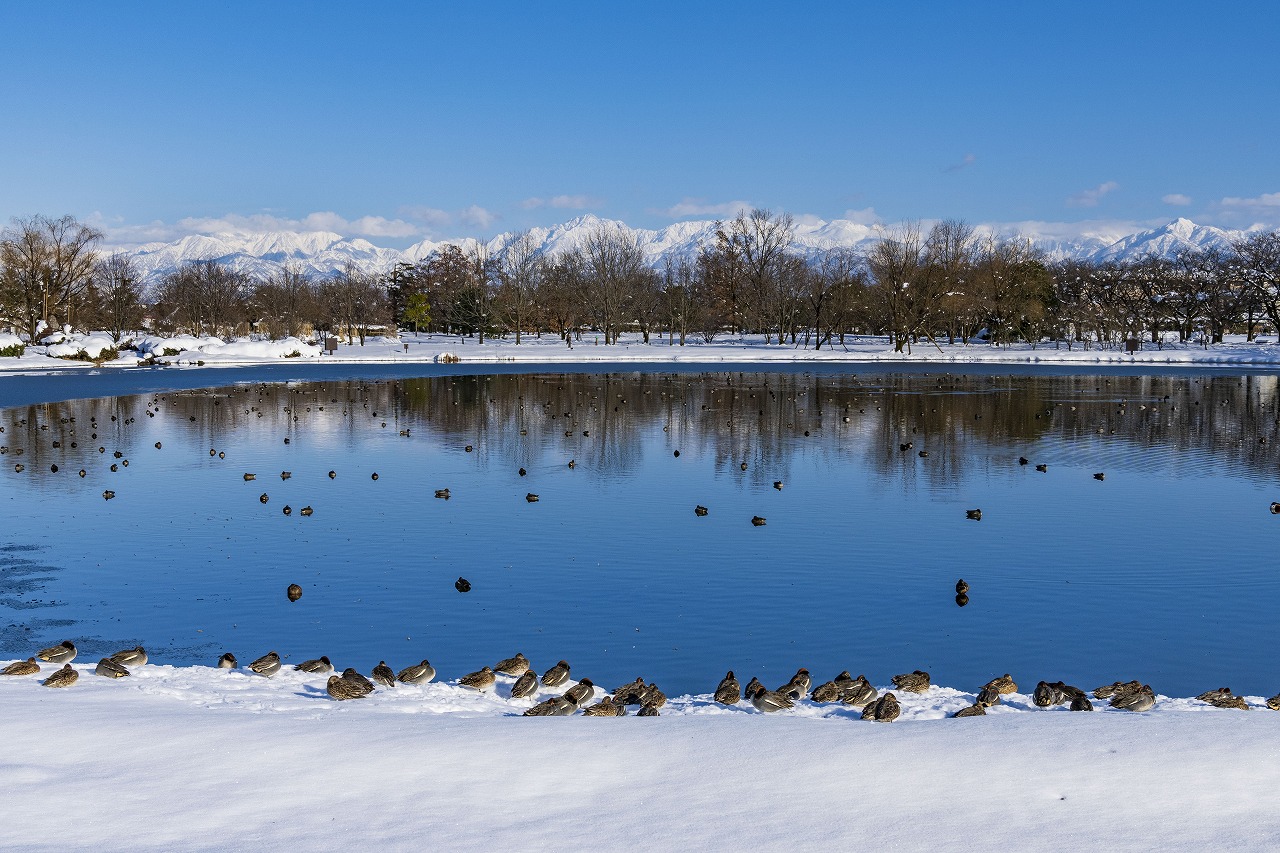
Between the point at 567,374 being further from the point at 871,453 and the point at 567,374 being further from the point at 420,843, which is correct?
the point at 420,843

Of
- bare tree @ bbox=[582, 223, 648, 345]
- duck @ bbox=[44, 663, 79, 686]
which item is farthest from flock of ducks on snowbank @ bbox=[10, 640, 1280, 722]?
bare tree @ bbox=[582, 223, 648, 345]

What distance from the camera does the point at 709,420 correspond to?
3681 centimetres

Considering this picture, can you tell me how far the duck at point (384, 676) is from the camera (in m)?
9.91

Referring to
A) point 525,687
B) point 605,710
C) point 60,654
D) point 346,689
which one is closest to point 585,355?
point 60,654

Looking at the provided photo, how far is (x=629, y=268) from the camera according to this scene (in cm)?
12275

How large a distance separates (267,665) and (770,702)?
479 cm

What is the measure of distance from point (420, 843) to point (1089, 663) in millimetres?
7608

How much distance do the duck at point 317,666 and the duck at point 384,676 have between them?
1.81 feet

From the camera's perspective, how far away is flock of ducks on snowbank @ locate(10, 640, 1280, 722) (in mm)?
9125

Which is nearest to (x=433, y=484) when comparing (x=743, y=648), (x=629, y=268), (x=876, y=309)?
(x=743, y=648)

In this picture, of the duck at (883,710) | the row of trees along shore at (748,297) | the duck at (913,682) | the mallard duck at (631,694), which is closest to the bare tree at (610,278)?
the row of trees along shore at (748,297)

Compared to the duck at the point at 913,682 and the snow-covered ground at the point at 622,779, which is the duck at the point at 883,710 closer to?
the snow-covered ground at the point at 622,779

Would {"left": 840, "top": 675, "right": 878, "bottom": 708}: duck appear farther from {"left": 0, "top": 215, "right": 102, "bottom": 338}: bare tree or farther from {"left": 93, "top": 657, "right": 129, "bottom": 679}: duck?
{"left": 0, "top": 215, "right": 102, "bottom": 338}: bare tree

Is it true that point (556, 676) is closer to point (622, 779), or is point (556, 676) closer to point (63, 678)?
point (622, 779)
